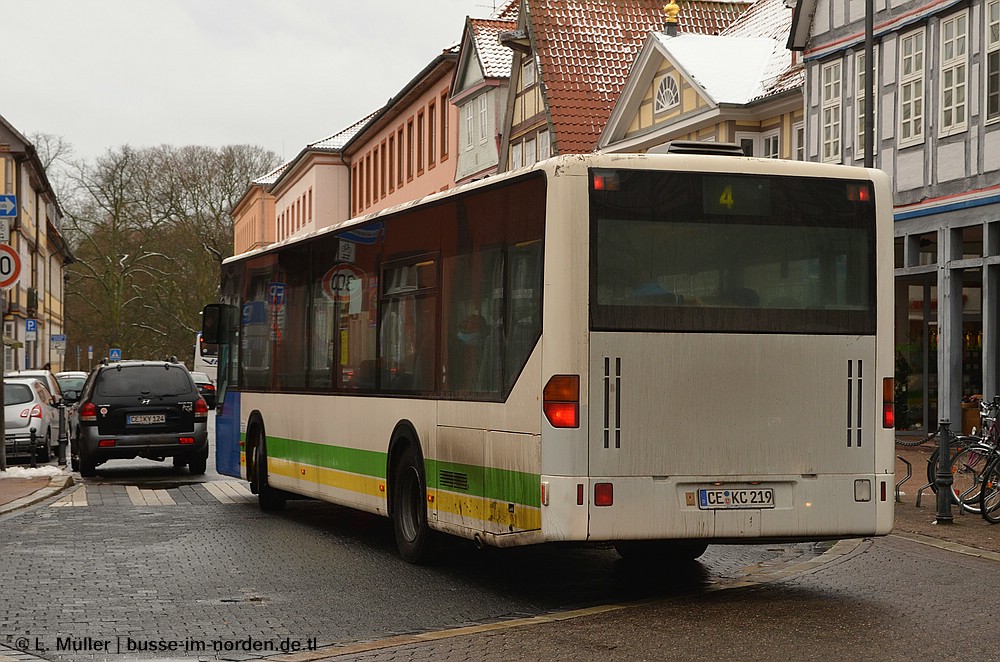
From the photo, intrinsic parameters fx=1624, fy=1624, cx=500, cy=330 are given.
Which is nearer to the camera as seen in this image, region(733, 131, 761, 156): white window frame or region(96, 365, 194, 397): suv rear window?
region(96, 365, 194, 397): suv rear window

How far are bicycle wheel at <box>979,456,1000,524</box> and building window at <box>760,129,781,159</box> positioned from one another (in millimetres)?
20264

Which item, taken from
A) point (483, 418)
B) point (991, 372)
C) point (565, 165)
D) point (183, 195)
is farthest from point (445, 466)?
point (183, 195)

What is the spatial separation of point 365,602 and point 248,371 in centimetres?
779

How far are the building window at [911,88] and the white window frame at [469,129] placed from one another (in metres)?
24.4

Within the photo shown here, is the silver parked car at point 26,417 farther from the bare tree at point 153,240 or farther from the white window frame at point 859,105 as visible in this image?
the bare tree at point 153,240

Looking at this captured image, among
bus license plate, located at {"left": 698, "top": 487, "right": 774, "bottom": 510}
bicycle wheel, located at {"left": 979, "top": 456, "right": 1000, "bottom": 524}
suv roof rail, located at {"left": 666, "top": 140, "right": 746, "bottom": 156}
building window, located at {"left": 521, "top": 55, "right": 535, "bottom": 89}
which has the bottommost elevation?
bicycle wheel, located at {"left": 979, "top": 456, "right": 1000, "bottom": 524}

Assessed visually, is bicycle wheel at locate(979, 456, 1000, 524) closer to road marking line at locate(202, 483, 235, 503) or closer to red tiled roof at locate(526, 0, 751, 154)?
road marking line at locate(202, 483, 235, 503)

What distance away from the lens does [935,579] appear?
36.2 ft

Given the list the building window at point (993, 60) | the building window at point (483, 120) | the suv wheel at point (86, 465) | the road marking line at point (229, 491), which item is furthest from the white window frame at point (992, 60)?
the building window at point (483, 120)

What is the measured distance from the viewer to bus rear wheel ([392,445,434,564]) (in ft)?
39.3

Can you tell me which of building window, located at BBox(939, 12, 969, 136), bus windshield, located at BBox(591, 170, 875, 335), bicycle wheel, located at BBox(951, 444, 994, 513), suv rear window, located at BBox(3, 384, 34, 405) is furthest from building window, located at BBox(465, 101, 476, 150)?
bus windshield, located at BBox(591, 170, 875, 335)

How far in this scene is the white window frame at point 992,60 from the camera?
82.1 feet

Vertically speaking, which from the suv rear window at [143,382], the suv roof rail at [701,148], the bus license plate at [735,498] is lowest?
the bus license plate at [735,498]

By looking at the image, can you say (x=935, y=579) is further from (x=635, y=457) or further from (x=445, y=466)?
(x=445, y=466)
